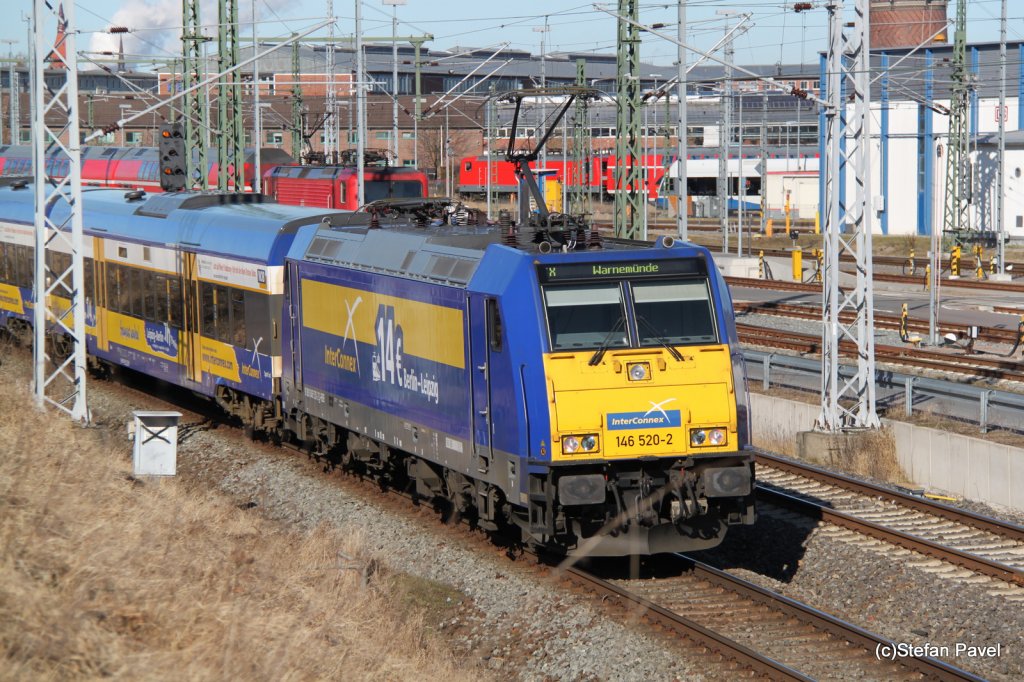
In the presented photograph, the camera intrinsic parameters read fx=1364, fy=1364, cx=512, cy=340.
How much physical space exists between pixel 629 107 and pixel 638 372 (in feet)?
48.7

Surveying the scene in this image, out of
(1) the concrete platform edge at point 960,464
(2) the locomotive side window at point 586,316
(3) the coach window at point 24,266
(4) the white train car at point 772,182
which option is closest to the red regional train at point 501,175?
(4) the white train car at point 772,182

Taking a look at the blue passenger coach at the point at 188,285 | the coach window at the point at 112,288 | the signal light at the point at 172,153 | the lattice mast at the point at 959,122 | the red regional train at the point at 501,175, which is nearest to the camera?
the blue passenger coach at the point at 188,285

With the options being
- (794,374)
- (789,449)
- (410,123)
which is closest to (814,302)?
(794,374)

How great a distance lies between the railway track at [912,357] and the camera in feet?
80.4

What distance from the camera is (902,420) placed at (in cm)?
1966

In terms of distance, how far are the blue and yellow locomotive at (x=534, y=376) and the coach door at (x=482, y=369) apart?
3 cm

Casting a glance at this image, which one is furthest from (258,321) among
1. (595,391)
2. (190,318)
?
(595,391)

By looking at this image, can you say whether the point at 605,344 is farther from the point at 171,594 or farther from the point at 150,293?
the point at 150,293

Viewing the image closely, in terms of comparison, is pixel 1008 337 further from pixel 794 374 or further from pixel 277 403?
pixel 277 403

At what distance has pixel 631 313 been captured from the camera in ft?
41.9

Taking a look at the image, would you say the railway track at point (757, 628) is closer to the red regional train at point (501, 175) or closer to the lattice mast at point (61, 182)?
the lattice mast at point (61, 182)

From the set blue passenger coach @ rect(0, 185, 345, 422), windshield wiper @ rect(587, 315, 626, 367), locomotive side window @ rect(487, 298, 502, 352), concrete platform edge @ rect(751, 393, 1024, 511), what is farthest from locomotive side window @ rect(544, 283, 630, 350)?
blue passenger coach @ rect(0, 185, 345, 422)

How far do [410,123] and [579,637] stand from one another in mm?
83813

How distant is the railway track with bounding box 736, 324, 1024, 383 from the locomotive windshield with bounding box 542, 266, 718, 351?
12.9 meters
